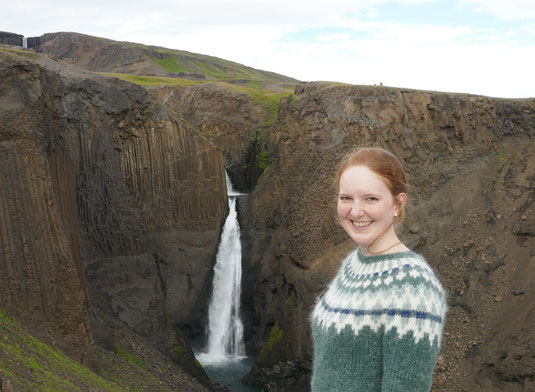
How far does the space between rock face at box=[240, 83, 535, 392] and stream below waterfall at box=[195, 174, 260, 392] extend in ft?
3.08

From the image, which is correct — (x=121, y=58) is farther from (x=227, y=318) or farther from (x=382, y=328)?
(x=382, y=328)

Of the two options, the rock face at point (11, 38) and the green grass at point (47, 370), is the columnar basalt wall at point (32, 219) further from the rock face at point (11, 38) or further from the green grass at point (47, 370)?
the rock face at point (11, 38)

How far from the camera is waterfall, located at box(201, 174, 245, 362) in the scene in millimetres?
34156

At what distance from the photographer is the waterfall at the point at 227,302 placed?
34.2 meters

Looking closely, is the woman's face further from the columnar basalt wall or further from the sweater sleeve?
A: the columnar basalt wall

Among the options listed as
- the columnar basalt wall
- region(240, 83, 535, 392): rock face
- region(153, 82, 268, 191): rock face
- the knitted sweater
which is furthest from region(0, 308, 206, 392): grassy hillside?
region(153, 82, 268, 191): rock face

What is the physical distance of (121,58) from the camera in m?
82.4

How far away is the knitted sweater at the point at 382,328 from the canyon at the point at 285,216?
56.8ft

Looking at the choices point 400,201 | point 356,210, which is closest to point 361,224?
point 356,210

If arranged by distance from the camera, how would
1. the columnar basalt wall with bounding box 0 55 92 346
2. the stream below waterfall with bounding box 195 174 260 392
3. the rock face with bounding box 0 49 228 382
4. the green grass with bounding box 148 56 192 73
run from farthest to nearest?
the green grass with bounding box 148 56 192 73 → the stream below waterfall with bounding box 195 174 260 392 → the rock face with bounding box 0 49 228 382 → the columnar basalt wall with bounding box 0 55 92 346

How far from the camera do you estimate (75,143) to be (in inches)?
1185

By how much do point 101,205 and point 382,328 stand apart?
28464 millimetres

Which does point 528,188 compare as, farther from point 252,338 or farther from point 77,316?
point 77,316

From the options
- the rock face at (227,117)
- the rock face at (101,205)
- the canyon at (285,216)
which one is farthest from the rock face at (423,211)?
the rock face at (227,117)
